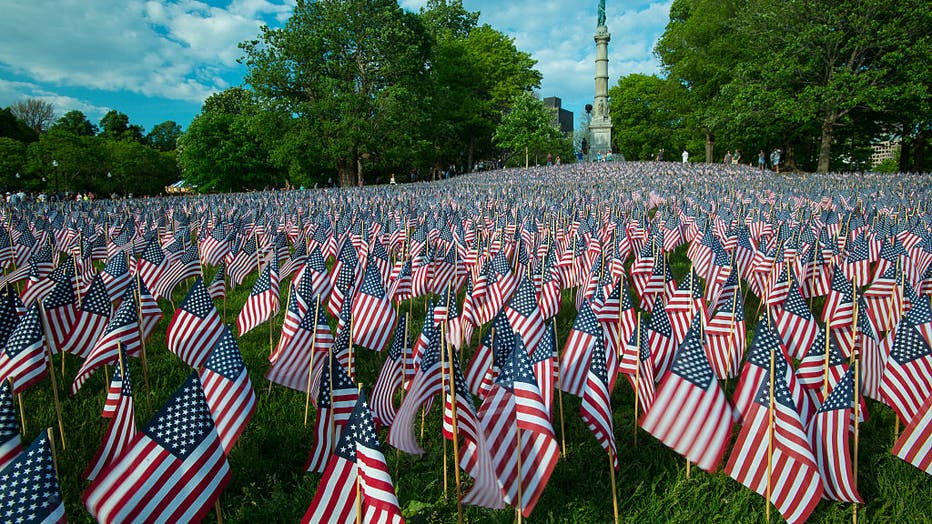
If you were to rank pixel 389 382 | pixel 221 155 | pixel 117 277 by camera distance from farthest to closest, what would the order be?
pixel 221 155 < pixel 117 277 < pixel 389 382

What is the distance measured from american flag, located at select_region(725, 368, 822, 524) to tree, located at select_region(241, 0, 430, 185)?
34485 millimetres

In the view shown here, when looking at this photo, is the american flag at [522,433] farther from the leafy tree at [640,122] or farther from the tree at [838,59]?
the leafy tree at [640,122]

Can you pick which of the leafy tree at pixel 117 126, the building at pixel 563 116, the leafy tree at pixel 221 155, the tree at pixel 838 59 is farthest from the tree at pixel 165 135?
the tree at pixel 838 59

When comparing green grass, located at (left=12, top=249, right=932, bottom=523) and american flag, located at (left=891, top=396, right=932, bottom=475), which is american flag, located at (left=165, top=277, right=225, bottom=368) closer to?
green grass, located at (left=12, top=249, right=932, bottom=523)

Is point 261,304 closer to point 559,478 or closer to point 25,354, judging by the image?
point 25,354

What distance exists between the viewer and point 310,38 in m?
35.8

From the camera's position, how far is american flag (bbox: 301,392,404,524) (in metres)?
2.46

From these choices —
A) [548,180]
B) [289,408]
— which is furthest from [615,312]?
[548,180]

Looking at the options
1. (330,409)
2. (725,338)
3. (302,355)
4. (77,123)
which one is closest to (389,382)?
(330,409)

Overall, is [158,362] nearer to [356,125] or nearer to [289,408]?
[289,408]

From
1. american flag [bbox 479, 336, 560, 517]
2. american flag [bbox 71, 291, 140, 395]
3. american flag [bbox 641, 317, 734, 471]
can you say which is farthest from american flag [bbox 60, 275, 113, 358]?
american flag [bbox 641, 317, 734, 471]

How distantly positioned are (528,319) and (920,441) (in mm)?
3160

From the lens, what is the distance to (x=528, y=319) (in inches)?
218

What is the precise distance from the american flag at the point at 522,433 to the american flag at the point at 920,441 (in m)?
2.30
